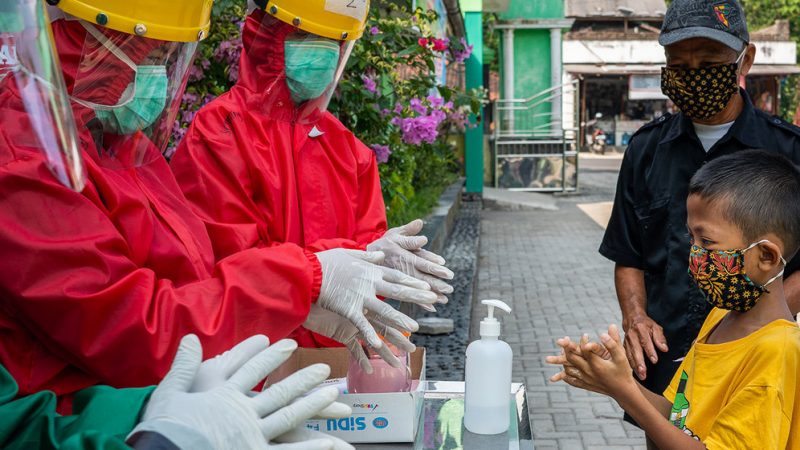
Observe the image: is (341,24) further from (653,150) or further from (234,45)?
(234,45)

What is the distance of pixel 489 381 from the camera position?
78.8 inches

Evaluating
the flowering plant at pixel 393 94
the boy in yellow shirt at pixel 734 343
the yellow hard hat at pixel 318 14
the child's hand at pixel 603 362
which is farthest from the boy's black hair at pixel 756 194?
the flowering plant at pixel 393 94

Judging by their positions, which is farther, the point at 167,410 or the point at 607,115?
the point at 607,115

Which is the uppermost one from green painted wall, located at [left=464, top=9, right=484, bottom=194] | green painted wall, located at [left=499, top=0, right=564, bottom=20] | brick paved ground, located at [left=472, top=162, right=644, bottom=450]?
green painted wall, located at [left=499, top=0, right=564, bottom=20]

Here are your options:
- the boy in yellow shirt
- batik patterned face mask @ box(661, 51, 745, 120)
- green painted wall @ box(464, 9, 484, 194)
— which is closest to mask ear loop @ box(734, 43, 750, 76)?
batik patterned face mask @ box(661, 51, 745, 120)

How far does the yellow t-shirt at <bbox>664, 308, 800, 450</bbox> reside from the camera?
1802mm

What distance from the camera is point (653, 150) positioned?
2818 mm

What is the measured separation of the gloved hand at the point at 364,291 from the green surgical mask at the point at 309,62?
987mm

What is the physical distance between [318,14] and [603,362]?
1426 mm

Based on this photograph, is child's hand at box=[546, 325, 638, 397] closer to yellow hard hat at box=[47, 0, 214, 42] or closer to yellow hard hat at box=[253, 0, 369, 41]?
yellow hard hat at box=[47, 0, 214, 42]

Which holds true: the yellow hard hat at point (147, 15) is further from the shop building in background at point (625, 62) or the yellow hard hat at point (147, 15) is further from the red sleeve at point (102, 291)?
the shop building in background at point (625, 62)

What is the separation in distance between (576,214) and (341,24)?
12.4m

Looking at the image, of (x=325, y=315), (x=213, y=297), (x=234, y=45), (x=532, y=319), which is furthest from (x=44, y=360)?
(x=532, y=319)

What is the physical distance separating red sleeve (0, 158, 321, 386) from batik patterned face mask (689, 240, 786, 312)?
3.22ft
